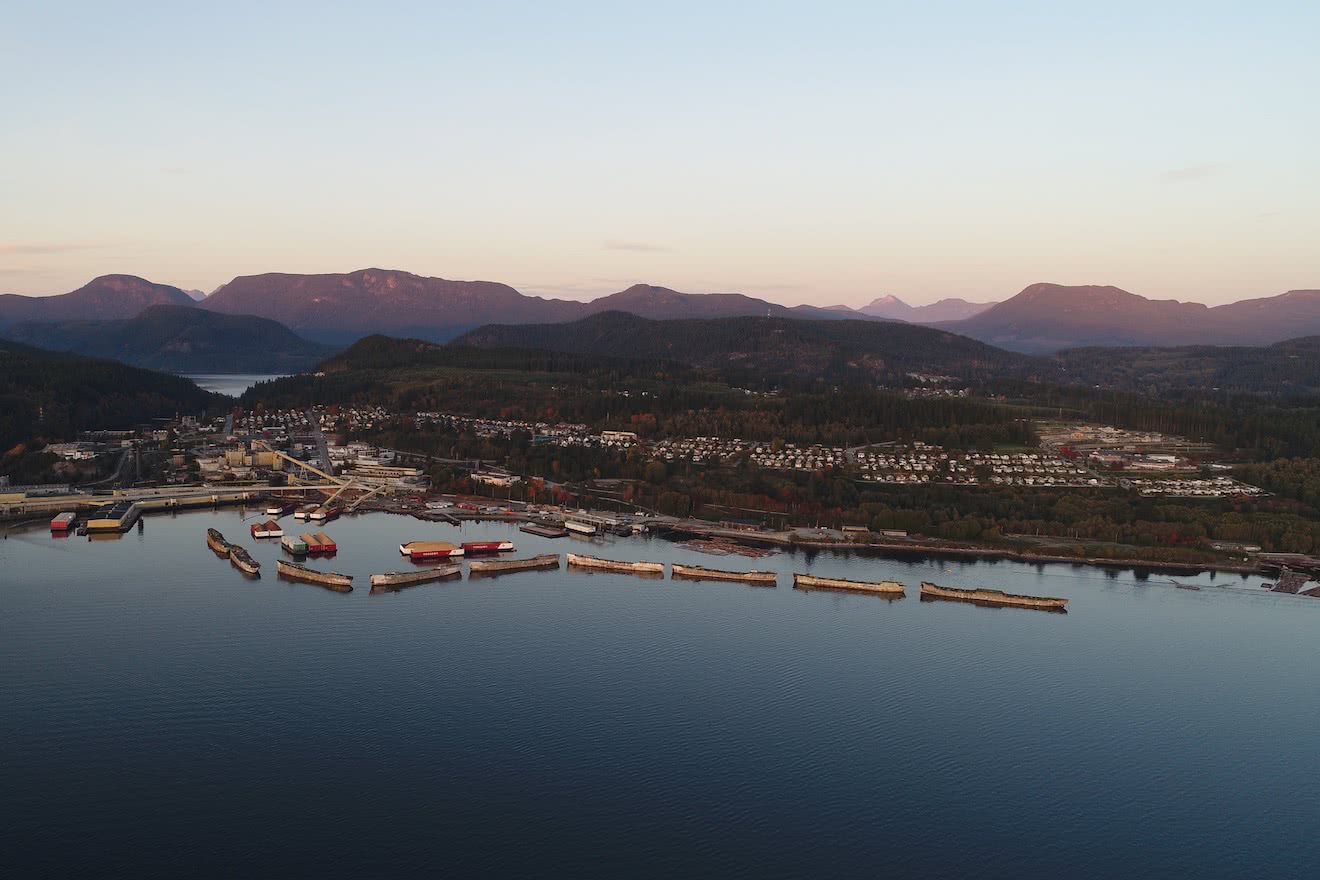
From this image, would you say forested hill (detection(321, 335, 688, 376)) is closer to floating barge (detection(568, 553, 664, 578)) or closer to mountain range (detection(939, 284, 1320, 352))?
floating barge (detection(568, 553, 664, 578))

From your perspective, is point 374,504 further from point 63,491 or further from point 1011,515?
point 1011,515

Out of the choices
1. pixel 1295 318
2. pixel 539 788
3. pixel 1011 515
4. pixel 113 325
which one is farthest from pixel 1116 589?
pixel 1295 318

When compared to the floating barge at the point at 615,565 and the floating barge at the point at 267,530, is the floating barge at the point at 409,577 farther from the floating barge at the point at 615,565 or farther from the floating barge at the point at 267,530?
the floating barge at the point at 267,530

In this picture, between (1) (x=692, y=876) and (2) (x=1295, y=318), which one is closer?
(1) (x=692, y=876)

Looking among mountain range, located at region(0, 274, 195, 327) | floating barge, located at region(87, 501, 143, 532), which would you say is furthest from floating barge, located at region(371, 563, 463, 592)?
mountain range, located at region(0, 274, 195, 327)

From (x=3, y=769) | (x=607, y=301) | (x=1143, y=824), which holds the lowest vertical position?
(x=1143, y=824)

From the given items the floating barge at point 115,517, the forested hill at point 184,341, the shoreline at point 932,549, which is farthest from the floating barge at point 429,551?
the forested hill at point 184,341

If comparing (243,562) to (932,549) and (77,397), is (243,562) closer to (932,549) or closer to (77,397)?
(932,549)
